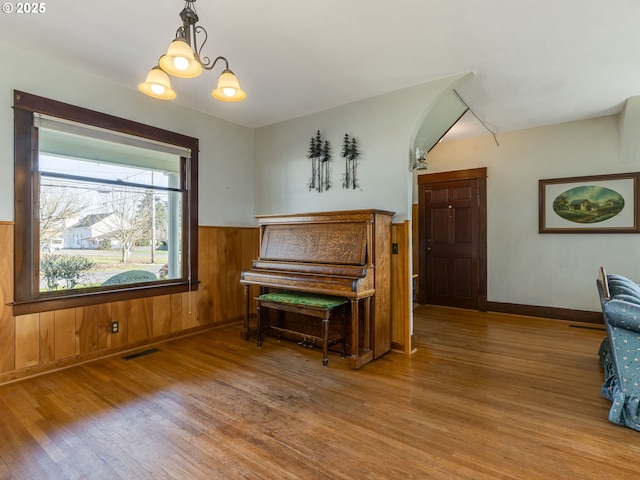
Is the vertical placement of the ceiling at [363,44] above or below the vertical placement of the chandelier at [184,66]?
above

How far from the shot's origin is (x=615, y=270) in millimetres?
4160

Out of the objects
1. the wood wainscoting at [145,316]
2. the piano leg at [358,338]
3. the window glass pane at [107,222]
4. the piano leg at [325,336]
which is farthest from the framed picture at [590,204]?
the window glass pane at [107,222]

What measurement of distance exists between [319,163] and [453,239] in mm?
2673

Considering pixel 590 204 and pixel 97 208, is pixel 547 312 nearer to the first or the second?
pixel 590 204

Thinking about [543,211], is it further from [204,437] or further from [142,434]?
[142,434]

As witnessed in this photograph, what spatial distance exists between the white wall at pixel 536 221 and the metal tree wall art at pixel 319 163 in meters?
2.51

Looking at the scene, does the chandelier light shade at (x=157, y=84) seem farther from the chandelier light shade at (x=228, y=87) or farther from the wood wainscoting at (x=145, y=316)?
the wood wainscoting at (x=145, y=316)

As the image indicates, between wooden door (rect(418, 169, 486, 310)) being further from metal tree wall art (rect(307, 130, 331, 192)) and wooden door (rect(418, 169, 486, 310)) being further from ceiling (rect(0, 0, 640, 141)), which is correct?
metal tree wall art (rect(307, 130, 331, 192))

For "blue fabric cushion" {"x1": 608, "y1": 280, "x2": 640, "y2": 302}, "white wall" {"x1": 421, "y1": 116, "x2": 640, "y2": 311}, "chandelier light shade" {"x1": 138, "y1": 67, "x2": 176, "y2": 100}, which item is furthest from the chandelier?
"white wall" {"x1": 421, "y1": 116, "x2": 640, "y2": 311}

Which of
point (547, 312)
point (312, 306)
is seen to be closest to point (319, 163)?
point (312, 306)

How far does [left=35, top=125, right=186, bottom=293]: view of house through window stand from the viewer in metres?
2.90

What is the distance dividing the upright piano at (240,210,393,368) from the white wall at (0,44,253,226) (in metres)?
1.18

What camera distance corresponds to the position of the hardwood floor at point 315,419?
1.66 m

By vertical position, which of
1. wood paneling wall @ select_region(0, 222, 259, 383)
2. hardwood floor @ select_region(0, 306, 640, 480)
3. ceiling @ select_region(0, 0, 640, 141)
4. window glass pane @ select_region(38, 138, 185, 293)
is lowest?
hardwood floor @ select_region(0, 306, 640, 480)
